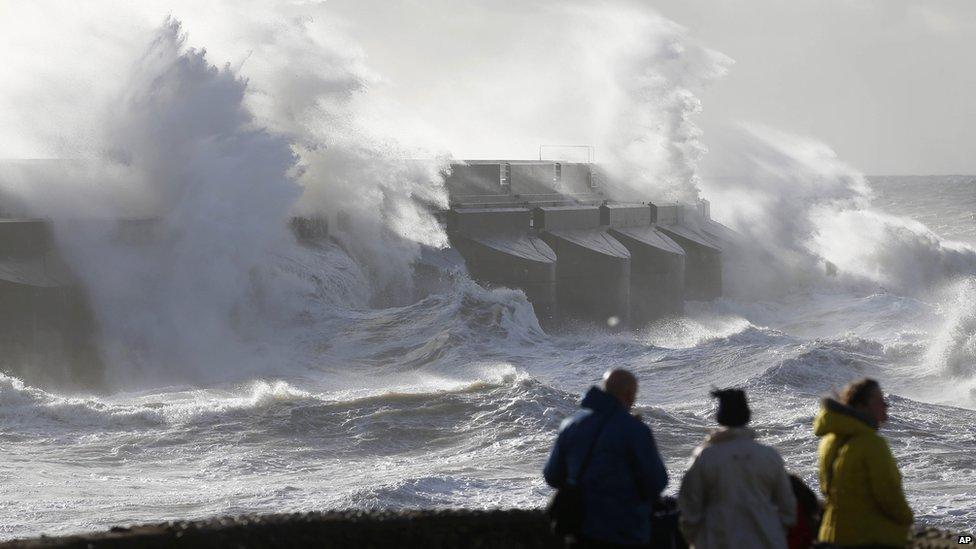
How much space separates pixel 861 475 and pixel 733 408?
0.44 meters

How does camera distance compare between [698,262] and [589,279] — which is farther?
[698,262]

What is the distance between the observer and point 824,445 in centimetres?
404

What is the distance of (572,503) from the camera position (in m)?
3.88

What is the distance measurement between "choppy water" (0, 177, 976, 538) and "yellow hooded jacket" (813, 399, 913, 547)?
5179 mm

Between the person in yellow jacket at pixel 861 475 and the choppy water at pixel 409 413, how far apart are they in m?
5.18

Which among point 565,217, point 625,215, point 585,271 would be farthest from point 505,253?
point 625,215

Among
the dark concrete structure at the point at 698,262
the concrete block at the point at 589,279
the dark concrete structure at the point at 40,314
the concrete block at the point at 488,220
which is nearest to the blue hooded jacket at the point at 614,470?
the dark concrete structure at the point at 40,314

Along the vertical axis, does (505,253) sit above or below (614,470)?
above

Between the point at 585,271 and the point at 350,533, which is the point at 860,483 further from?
the point at 585,271

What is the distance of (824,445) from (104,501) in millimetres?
6520

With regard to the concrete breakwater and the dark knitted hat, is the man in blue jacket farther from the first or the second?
the concrete breakwater

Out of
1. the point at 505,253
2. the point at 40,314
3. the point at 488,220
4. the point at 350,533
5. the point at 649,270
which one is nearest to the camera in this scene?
the point at 350,533

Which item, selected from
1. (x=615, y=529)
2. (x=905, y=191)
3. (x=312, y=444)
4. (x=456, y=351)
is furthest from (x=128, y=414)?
(x=905, y=191)

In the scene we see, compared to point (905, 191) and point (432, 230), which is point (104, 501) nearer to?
point (432, 230)
